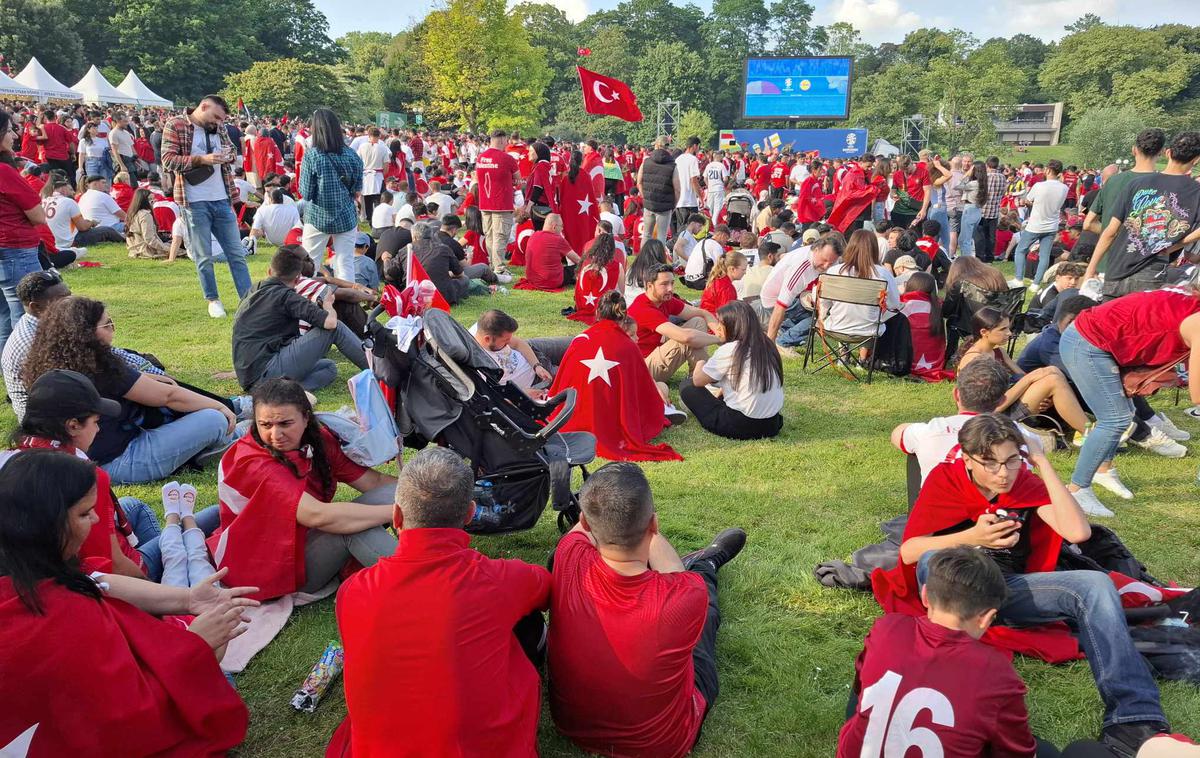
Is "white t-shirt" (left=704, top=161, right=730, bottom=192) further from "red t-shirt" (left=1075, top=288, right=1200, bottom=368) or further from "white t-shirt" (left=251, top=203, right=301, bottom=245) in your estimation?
"red t-shirt" (left=1075, top=288, right=1200, bottom=368)

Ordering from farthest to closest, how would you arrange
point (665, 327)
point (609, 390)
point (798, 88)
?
point (798, 88) → point (665, 327) → point (609, 390)

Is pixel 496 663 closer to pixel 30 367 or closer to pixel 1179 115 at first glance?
pixel 30 367

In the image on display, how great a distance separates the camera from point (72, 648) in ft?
7.54

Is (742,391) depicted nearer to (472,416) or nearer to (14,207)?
(472,416)

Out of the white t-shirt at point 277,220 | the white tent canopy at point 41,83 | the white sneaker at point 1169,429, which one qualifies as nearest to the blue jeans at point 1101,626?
the white sneaker at point 1169,429

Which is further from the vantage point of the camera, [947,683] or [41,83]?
[41,83]

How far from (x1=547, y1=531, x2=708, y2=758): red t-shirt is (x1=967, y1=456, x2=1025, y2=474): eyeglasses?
1419mm

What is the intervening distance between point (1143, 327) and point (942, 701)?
A: 3380 mm

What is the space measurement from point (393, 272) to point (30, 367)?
8.92ft

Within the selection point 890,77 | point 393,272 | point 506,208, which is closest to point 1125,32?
point 890,77

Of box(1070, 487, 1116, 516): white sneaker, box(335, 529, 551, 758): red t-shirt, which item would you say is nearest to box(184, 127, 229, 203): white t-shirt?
box(335, 529, 551, 758): red t-shirt

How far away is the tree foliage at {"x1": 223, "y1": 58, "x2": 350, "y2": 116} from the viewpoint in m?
38.6

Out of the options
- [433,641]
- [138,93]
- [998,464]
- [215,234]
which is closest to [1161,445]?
[998,464]

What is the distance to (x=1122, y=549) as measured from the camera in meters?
3.93
